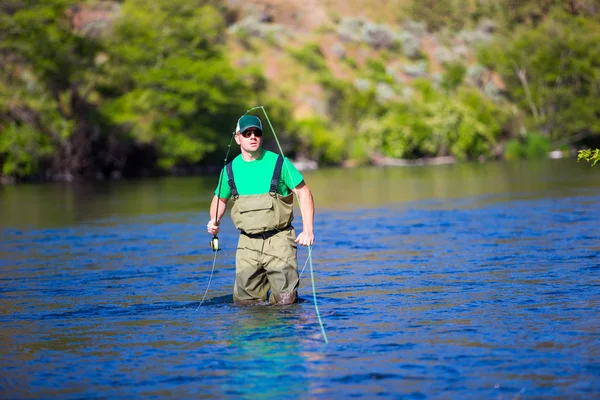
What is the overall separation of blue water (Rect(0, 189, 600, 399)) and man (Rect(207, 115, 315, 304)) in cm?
45

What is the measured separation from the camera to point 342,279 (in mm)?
12820

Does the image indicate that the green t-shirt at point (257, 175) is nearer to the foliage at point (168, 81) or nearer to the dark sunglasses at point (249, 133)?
the dark sunglasses at point (249, 133)

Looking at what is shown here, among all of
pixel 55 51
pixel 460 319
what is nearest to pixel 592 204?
pixel 460 319

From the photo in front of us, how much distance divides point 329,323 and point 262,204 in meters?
1.25

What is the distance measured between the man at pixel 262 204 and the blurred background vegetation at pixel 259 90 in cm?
4822

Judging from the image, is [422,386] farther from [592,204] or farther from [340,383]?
[592,204]

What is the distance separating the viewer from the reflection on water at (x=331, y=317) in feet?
23.8

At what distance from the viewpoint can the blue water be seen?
284 inches

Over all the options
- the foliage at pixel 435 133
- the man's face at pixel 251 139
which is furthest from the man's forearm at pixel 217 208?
the foliage at pixel 435 133

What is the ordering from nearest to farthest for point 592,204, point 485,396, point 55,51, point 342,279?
point 485,396 → point 342,279 → point 592,204 → point 55,51

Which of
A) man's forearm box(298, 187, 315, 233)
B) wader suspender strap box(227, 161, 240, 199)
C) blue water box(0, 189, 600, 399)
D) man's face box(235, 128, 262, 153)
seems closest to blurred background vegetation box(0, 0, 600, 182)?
blue water box(0, 189, 600, 399)

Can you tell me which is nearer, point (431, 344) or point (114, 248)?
point (431, 344)

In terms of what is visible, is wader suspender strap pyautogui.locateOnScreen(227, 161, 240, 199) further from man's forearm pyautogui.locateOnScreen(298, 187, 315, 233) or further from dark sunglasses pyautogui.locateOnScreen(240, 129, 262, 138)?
man's forearm pyautogui.locateOnScreen(298, 187, 315, 233)

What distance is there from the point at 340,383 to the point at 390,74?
119 metres
